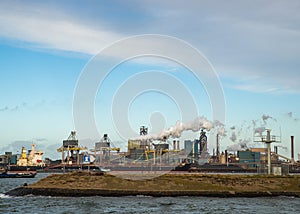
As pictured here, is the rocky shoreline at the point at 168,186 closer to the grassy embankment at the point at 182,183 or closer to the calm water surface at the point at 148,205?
the grassy embankment at the point at 182,183

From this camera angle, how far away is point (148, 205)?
4806 centimetres

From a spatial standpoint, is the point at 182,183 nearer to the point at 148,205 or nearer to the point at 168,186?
the point at 168,186

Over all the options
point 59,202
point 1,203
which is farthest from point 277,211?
point 1,203

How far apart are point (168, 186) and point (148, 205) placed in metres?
13.4

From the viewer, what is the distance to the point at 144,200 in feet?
175

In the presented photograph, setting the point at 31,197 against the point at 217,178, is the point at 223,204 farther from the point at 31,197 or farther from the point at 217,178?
the point at 31,197

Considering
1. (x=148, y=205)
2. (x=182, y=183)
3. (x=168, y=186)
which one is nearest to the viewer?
(x=148, y=205)

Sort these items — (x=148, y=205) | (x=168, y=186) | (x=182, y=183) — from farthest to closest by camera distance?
1. (x=182, y=183)
2. (x=168, y=186)
3. (x=148, y=205)

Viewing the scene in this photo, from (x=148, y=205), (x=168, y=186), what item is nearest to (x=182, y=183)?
(x=168, y=186)

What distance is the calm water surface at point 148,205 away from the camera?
1746 inches

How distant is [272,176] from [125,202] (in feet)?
89.9

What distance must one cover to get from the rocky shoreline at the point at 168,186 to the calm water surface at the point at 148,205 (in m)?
2.85

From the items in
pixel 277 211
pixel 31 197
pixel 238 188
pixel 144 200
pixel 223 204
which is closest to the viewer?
pixel 277 211

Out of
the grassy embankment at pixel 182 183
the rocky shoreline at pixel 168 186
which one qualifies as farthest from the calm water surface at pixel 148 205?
the grassy embankment at pixel 182 183
